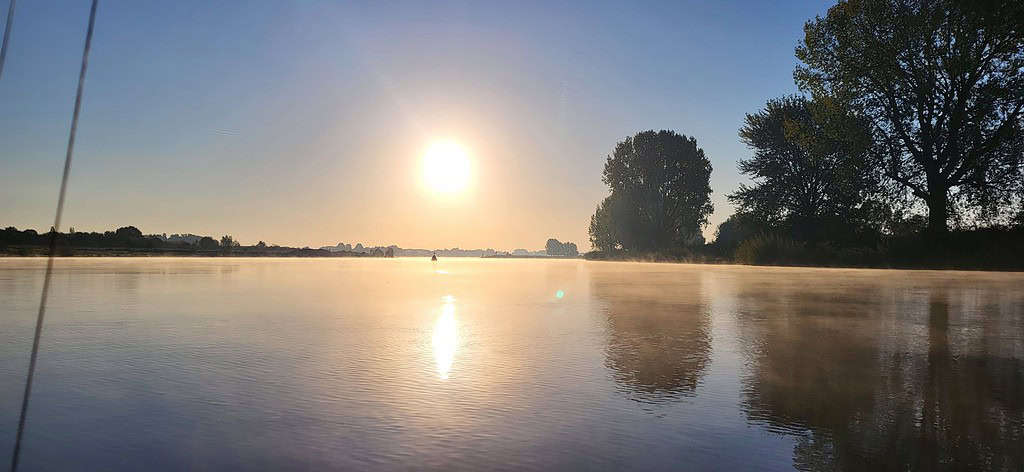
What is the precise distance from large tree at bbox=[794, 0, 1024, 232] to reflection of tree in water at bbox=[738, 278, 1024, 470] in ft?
77.5

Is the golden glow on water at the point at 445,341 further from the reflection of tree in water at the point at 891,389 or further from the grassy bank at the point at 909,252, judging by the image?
the grassy bank at the point at 909,252

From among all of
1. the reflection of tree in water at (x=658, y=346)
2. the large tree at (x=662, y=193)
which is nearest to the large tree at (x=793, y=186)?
the large tree at (x=662, y=193)

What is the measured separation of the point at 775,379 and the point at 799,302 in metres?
8.85

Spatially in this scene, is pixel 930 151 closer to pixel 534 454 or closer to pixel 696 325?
pixel 696 325

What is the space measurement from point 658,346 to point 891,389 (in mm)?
2660

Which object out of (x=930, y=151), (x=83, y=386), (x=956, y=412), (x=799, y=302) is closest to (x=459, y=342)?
(x=83, y=386)

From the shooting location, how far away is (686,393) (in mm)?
5043

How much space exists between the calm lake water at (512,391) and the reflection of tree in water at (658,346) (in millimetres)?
47

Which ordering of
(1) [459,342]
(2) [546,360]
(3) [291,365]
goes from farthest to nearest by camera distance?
(1) [459,342]
(2) [546,360]
(3) [291,365]

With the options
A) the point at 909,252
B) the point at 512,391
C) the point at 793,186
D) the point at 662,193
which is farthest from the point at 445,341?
the point at 662,193

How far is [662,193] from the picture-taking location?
63.1 metres

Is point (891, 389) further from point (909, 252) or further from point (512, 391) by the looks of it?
point (909, 252)

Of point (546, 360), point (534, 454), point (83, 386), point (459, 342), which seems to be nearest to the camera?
point (534, 454)

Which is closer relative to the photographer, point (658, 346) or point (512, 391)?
point (512, 391)
